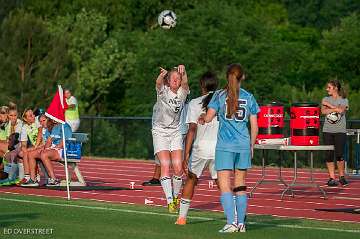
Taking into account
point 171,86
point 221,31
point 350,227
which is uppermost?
point 221,31

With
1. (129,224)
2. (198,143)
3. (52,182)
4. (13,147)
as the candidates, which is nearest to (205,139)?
(198,143)

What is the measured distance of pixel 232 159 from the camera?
15711 mm

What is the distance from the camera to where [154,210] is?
19328mm

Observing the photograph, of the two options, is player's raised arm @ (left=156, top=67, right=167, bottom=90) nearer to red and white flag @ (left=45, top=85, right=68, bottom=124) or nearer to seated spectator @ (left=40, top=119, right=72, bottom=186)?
red and white flag @ (left=45, top=85, right=68, bottom=124)

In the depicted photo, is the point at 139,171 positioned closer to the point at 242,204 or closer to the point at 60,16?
the point at 242,204

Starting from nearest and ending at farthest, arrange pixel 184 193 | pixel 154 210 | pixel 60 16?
pixel 184 193
pixel 154 210
pixel 60 16

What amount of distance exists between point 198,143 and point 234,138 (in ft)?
5.93

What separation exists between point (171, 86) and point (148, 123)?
905 inches

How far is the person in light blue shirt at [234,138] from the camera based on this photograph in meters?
15.7

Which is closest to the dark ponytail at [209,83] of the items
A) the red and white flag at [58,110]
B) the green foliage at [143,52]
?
the red and white flag at [58,110]

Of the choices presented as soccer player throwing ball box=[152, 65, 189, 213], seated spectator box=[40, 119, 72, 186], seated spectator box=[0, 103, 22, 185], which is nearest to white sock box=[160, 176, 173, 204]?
soccer player throwing ball box=[152, 65, 189, 213]

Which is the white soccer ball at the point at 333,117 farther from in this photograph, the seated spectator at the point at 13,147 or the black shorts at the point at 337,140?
the seated spectator at the point at 13,147

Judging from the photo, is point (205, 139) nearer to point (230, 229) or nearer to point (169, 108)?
point (230, 229)

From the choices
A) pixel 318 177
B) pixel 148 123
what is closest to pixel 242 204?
pixel 318 177
